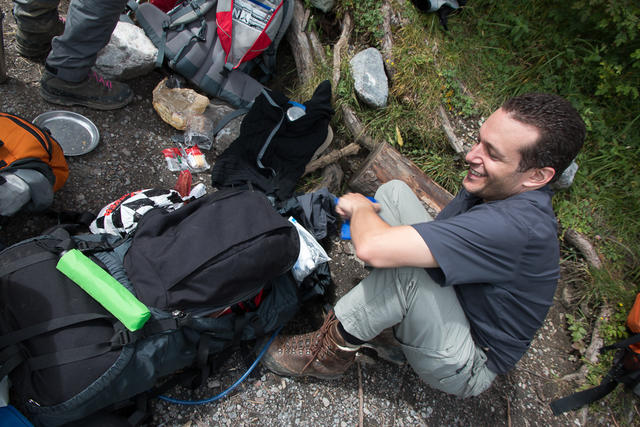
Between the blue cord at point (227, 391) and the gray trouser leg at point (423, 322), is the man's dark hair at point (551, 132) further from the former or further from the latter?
the blue cord at point (227, 391)

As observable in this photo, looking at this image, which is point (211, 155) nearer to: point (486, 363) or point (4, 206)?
point (4, 206)

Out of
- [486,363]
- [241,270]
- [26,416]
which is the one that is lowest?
[26,416]

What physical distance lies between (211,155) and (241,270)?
2018 mm

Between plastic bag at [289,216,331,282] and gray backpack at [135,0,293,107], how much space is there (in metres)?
2.07

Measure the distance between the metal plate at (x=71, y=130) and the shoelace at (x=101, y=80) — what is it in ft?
1.33

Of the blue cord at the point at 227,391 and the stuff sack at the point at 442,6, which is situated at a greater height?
the stuff sack at the point at 442,6

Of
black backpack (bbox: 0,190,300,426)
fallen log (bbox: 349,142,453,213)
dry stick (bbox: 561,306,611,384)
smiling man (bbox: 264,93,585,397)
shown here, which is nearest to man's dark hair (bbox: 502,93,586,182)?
smiling man (bbox: 264,93,585,397)

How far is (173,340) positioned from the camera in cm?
222

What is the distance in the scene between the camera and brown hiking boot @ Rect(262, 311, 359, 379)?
251 cm

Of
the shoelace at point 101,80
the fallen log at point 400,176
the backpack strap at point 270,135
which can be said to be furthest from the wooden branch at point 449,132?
the shoelace at point 101,80

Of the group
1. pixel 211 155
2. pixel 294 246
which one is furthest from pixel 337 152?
pixel 294 246

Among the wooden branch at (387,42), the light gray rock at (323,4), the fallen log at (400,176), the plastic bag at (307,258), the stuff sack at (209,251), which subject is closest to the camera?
the stuff sack at (209,251)

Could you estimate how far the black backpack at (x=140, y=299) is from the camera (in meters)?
1.85

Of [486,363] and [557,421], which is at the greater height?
[486,363]
